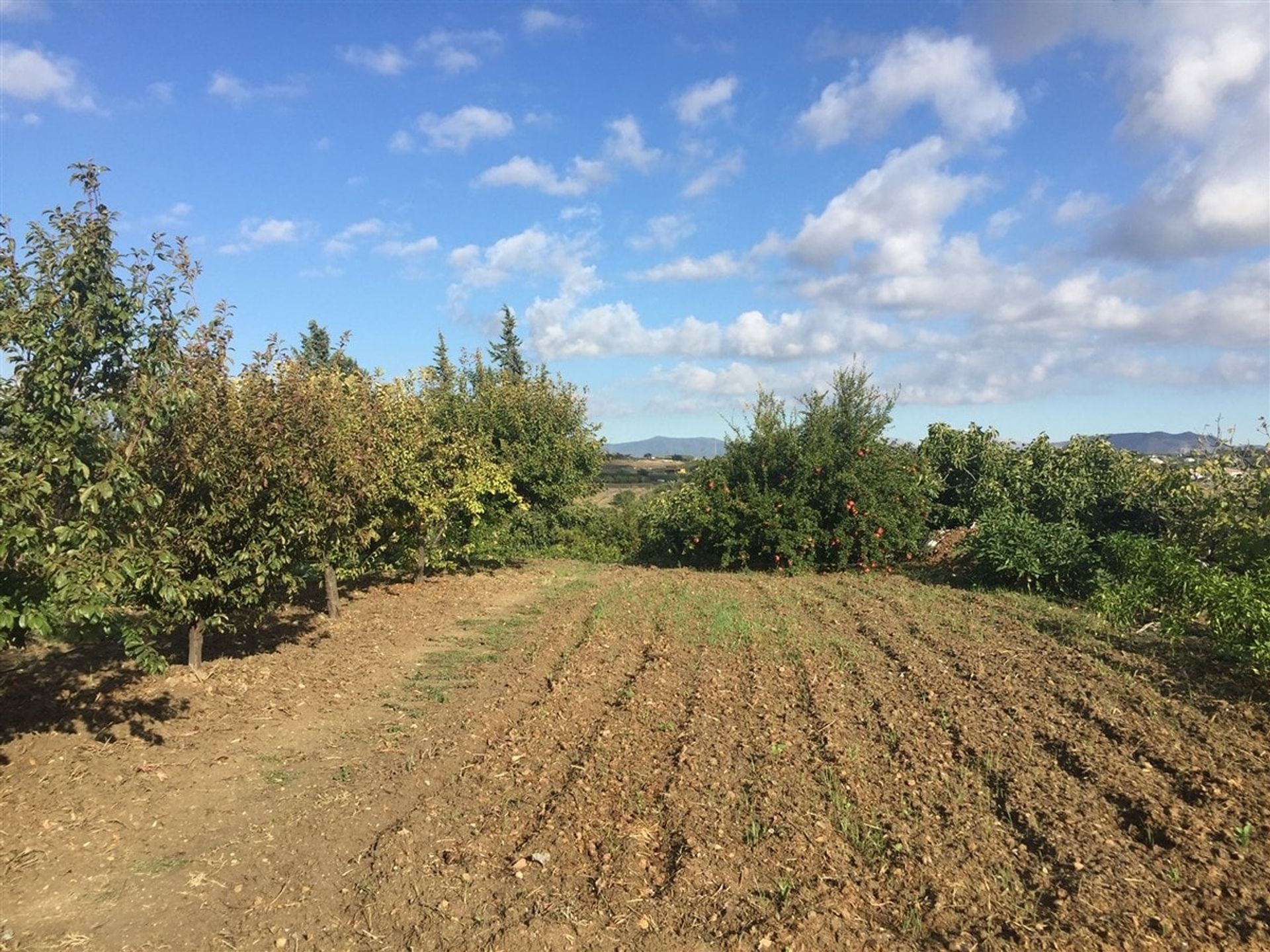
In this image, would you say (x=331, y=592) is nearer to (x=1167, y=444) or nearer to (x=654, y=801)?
(x=654, y=801)

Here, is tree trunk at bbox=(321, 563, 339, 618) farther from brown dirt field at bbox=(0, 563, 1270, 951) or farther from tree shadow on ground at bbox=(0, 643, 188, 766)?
tree shadow on ground at bbox=(0, 643, 188, 766)

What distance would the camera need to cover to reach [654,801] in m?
5.60

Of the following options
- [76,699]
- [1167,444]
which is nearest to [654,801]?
[76,699]

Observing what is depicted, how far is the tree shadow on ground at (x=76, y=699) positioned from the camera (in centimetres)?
707

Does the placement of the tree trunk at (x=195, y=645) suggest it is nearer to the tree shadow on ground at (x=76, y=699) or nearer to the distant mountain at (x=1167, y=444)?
the tree shadow on ground at (x=76, y=699)

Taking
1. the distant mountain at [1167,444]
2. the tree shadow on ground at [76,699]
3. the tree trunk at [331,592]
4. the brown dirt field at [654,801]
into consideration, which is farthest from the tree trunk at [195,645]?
the distant mountain at [1167,444]

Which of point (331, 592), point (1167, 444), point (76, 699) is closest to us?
point (76, 699)

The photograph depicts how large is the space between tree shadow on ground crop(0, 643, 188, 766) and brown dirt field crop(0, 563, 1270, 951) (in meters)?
0.04

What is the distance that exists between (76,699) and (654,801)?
5.81 meters

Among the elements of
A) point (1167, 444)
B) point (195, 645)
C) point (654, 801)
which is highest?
point (1167, 444)

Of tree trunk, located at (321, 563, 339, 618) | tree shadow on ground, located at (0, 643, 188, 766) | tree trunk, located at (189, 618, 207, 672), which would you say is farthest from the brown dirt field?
tree trunk, located at (321, 563, 339, 618)

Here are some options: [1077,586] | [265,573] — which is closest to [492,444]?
[265,573]

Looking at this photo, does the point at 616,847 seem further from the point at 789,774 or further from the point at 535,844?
the point at 789,774

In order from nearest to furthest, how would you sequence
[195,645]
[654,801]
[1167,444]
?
[654,801], [195,645], [1167,444]
